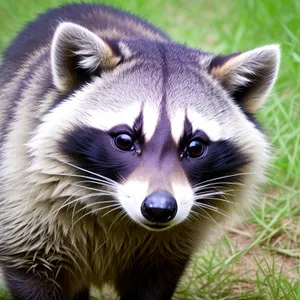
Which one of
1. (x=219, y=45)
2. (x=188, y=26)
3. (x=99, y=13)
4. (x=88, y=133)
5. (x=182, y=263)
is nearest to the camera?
(x=88, y=133)

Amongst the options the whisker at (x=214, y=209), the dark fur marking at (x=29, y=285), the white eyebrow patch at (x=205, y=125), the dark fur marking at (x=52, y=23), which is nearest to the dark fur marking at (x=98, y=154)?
the white eyebrow patch at (x=205, y=125)

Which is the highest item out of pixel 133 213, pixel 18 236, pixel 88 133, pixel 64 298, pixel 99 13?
pixel 99 13

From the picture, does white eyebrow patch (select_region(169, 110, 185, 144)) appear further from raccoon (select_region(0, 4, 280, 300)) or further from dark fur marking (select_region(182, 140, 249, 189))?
dark fur marking (select_region(182, 140, 249, 189))

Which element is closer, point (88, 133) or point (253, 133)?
point (88, 133)

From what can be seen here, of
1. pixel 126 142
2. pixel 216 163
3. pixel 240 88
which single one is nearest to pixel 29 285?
pixel 126 142

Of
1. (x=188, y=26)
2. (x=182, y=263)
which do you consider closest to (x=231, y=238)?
(x=182, y=263)

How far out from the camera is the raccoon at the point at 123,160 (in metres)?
3.80

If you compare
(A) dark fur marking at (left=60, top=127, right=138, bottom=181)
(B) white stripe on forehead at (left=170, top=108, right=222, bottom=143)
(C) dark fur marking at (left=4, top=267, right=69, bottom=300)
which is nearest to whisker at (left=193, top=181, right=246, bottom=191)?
(B) white stripe on forehead at (left=170, top=108, right=222, bottom=143)

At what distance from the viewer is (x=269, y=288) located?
503 cm

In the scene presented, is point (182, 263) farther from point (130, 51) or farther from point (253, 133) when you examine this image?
point (130, 51)

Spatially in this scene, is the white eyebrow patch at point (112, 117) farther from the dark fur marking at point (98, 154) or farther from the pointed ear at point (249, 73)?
the pointed ear at point (249, 73)

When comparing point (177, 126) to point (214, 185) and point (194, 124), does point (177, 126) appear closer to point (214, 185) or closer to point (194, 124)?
point (194, 124)

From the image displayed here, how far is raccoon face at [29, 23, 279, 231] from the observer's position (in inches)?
147

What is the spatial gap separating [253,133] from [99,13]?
1.78 meters
